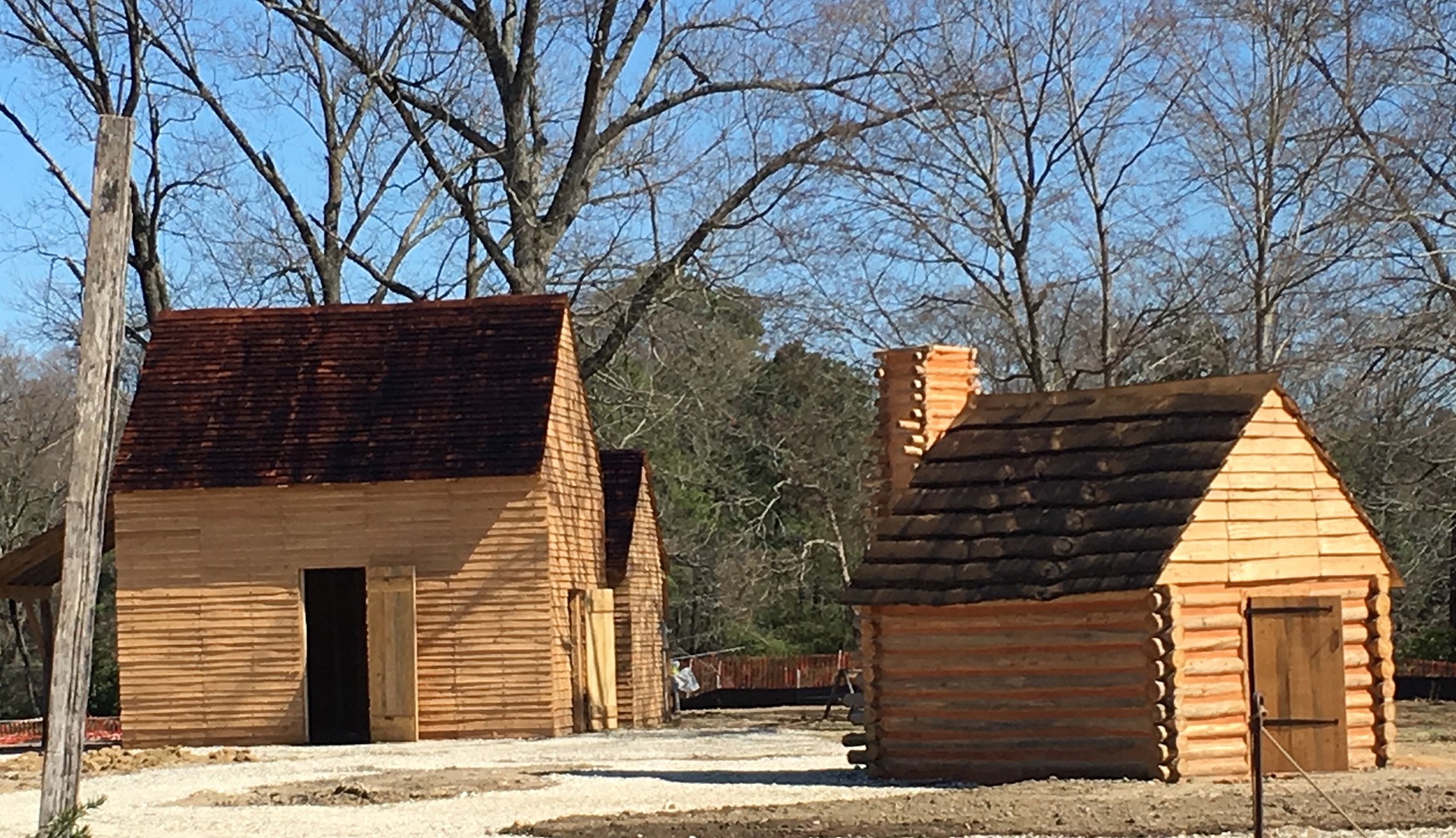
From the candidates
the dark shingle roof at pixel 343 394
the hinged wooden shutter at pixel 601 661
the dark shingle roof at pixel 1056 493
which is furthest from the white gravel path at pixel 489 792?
the dark shingle roof at pixel 343 394

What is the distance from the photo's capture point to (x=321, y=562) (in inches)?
1224

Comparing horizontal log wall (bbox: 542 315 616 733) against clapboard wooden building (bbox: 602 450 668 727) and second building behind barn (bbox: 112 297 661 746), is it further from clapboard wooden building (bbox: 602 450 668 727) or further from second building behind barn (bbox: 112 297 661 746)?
clapboard wooden building (bbox: 602 450 668 727)

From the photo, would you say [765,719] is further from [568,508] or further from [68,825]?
[68,825]

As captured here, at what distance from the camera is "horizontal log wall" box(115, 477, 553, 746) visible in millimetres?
30859

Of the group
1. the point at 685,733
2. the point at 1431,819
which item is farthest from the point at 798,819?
the point at 685,733

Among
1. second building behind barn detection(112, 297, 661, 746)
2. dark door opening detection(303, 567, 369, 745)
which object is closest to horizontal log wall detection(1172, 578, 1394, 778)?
second building behind barn detection(112, 297, 661, 746)

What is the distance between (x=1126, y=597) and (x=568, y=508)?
13952 millimetres

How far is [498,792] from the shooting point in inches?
834

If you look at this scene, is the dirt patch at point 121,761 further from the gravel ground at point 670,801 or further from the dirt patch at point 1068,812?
the dirt patch at point 1068,812

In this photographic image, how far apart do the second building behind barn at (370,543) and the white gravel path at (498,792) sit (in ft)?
4.04

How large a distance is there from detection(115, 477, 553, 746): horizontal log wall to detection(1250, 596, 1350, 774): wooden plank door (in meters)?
12.6

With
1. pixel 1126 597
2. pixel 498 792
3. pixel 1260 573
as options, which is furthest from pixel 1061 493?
pixel 498 792

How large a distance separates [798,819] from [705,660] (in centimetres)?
3450

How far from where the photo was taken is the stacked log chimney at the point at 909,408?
2242 cm
